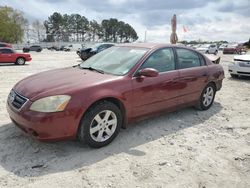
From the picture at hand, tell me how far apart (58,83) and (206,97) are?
3.56 meters

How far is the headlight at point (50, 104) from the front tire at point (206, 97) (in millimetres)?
3352

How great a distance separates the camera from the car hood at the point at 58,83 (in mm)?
3570

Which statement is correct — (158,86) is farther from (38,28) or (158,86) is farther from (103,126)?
(38,28)

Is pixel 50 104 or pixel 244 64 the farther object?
pixel 244 64

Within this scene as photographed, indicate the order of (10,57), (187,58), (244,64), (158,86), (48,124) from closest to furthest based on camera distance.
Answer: (48,124), (158,86), (187,58), (244,64), (10,57)

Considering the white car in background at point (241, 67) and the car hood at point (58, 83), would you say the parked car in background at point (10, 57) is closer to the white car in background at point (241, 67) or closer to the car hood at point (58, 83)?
the white car in background at point (241, 67)

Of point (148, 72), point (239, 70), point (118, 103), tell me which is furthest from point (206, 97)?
point (239, 70)

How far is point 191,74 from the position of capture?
5254 mm

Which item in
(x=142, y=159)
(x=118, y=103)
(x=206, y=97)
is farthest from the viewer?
Result: (x=206, y=97)

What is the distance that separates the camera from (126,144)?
13.4ft

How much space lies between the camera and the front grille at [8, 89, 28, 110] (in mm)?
3593

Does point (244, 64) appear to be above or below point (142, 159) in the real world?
above

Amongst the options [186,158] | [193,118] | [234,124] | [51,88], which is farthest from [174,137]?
[51,88]

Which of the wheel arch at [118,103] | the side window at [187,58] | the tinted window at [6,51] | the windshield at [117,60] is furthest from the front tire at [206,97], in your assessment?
the tinted window at [6,51]
